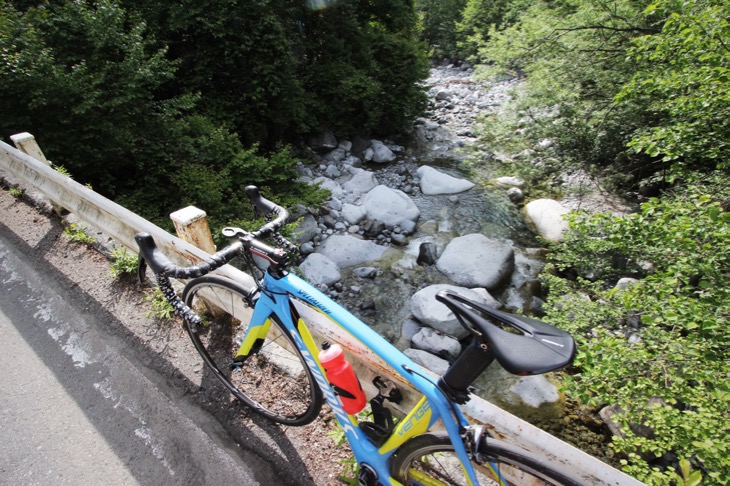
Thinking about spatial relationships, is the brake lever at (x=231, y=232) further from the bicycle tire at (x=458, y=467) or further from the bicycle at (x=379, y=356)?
the bicycle tire at (x=458, y=467)

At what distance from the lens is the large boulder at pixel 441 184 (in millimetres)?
10102

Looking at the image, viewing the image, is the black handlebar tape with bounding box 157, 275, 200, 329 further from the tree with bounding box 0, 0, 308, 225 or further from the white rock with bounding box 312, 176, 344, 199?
the white rock with bounding box 312, 176, 344, 199

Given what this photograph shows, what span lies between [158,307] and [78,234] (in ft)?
6.39

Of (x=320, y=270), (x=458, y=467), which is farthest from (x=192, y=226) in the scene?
(x=320, y=270)

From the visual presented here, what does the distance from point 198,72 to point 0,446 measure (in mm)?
8454

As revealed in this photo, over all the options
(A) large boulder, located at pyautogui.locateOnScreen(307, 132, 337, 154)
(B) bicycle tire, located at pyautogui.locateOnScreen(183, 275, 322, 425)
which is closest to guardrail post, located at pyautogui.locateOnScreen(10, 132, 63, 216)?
(B) bicycle tire, located at pyautogui.locateOnScreen(183, 275, 322, 425)

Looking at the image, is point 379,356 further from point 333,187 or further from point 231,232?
point 333,187

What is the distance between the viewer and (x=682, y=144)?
13.8ft

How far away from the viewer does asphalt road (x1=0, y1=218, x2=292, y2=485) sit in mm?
2404

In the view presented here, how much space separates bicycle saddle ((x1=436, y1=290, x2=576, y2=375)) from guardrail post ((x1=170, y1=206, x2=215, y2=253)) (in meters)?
2.35

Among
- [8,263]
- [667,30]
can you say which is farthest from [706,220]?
[8,263]

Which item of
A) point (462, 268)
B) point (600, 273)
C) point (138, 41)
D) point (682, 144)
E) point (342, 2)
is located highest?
point (342, 2)

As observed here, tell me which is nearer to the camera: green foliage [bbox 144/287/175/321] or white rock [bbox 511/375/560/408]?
green foliage [bbox 144/287/175/321]

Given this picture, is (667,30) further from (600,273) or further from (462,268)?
(462,268)
